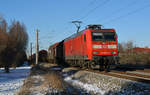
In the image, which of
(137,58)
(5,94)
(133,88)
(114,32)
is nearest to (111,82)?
(133,88)

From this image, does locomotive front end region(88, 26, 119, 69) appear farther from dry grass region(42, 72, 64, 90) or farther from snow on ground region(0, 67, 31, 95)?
snow on ground region(0, 67, 31, 95)

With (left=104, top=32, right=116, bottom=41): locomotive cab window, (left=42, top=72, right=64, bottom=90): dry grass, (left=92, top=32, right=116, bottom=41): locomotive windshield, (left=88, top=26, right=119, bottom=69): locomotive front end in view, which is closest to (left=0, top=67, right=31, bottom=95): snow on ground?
(left=42, top=72, right=64, bottom=90): dry grass

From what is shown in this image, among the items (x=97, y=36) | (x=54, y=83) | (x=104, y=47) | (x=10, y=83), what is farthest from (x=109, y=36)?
(x=10, y=83)

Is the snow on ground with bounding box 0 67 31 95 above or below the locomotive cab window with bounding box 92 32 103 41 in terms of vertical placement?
below

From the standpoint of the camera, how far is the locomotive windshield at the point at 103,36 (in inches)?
650

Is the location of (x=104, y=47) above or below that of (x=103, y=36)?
below

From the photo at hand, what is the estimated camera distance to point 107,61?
16.5 m

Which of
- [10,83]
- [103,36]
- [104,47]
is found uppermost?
[103,36]

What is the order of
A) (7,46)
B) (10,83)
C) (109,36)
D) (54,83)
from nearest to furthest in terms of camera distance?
(54,83) → (10,83) → (109,36) → (7,46)

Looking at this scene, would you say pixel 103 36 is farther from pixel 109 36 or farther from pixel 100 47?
pixel 100 47

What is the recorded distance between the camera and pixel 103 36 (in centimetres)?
1670

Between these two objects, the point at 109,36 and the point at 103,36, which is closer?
the point at 103,36

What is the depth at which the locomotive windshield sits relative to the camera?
16500mm

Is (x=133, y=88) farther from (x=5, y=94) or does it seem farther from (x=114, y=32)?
(x=114, y=32)
